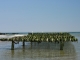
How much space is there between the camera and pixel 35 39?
83.5ft

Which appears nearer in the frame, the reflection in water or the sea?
the sea

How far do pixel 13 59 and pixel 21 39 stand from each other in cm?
845

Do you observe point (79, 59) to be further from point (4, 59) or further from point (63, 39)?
point (63, 39)

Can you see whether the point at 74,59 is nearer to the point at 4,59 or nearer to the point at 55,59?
the point at 55,59

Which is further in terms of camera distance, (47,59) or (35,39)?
(35,39)

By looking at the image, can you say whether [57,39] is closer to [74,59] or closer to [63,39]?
[63,39]

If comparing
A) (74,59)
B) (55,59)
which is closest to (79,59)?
(74,59)

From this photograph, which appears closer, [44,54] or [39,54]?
[44,54]

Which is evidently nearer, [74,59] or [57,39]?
[74,59]

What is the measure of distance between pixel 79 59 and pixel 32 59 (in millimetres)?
3581

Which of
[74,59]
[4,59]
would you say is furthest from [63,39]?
[4,59]

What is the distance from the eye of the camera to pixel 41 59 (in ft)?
57.0

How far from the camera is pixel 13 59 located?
A: 58.1 ft

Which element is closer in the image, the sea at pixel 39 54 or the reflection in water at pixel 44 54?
the sea at pixel 39 54
